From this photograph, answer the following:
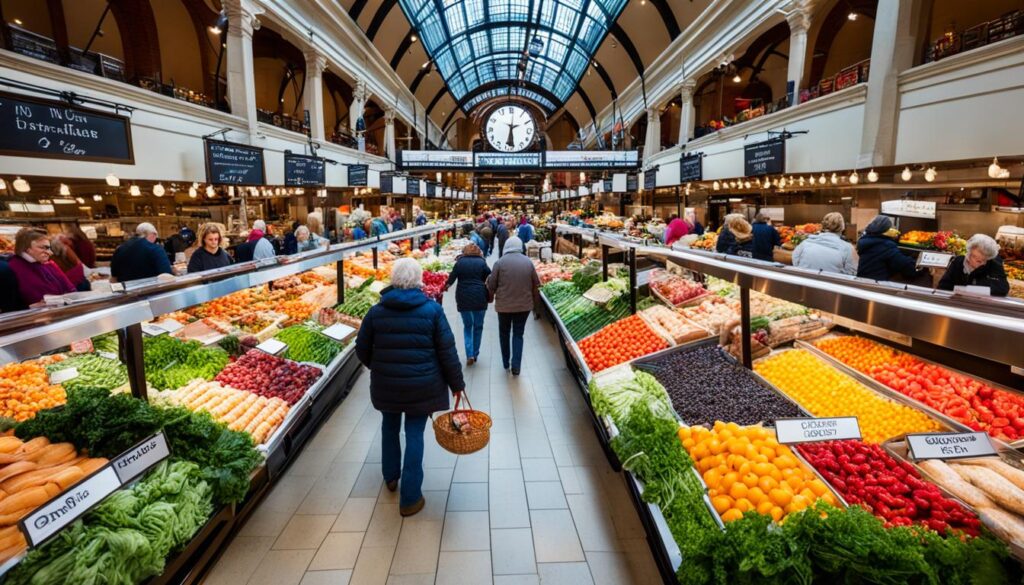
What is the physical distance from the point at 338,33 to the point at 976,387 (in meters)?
15.9

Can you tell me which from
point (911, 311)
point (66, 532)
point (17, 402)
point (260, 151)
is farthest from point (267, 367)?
point (260, 151)

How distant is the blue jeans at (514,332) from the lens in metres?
5.53

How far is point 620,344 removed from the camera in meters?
4.35

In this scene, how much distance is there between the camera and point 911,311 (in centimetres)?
170

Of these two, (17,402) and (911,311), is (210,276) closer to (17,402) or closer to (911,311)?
(17,402)

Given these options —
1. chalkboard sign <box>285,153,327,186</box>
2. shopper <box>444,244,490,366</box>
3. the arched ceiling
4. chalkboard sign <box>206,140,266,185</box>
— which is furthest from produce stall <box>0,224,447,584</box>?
the arched ceiling

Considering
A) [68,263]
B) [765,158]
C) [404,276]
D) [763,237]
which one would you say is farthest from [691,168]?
[68,263]

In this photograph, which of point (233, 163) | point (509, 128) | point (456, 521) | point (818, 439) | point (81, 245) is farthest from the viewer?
point (509, 128)

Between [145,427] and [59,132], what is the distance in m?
4.91

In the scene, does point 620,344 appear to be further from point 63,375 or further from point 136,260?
point 136,260

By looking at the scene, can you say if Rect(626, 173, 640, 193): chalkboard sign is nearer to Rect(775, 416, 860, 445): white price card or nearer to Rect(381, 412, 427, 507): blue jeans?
Rect(381, 412, 427, 507): blue jeans

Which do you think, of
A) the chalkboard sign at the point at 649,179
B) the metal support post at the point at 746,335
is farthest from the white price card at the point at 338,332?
the chalkboard sign at the point at 649,179

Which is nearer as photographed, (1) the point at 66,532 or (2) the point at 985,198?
(1) the point at 66,532

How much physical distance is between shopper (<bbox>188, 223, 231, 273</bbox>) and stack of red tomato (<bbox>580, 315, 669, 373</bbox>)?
4.29 m
